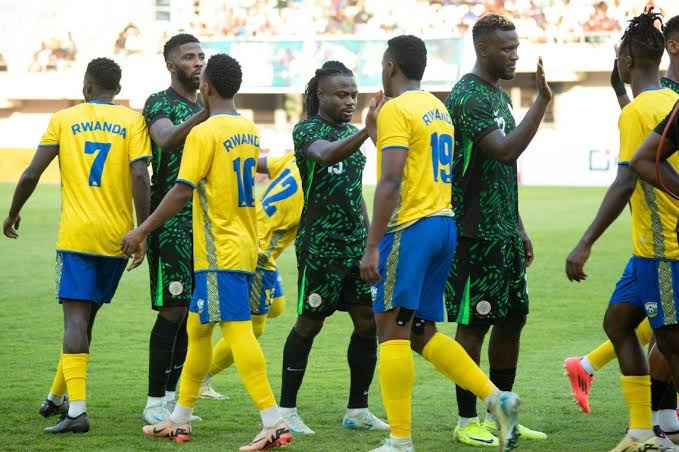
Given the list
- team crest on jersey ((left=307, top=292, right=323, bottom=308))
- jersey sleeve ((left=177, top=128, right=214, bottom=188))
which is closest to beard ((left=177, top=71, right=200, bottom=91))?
jersey sleeve ((left=177, top=128, right=214, bottom=188))

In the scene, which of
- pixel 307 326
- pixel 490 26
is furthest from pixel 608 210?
pixel 307 326

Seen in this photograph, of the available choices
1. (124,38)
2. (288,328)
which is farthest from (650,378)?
(124,38)

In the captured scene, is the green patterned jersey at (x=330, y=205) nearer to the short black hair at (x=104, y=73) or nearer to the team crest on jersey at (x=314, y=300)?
the team crest on jersey at (x=314, y=300)

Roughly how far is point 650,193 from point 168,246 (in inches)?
109

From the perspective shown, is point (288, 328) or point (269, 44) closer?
point (288, 328)

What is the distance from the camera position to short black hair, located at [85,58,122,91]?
643cm

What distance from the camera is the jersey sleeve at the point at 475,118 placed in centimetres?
586

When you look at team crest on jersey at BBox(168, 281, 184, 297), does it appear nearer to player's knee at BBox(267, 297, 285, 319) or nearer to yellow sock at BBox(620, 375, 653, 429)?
player's knee at BBox(267, 297, 285, 319)

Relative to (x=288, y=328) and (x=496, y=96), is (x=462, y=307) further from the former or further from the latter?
(x=288, y=328)

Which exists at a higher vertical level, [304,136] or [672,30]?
[672,30]

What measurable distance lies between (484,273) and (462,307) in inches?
8.8

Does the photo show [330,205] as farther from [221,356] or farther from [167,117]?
[221,356]

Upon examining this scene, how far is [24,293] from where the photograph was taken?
12.7 metres

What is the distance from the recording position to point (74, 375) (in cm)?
611
